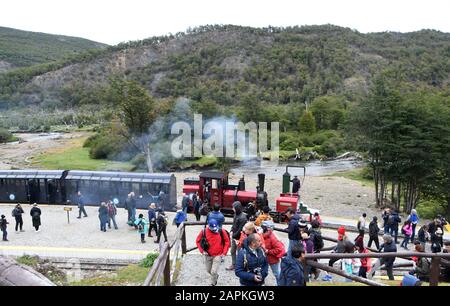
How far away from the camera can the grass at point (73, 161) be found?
4856cm

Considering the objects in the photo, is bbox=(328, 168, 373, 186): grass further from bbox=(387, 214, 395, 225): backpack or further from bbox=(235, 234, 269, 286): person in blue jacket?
bbox=(235, 234, 269, 286): person in blue jacket

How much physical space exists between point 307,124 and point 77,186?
54402mm

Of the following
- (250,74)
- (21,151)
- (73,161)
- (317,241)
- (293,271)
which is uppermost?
(250,74)

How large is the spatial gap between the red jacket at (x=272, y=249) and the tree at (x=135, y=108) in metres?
30.7

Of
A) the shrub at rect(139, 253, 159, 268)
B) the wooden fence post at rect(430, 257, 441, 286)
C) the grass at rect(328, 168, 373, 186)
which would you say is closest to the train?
the shrub at rect(139, 253, 159, 268)

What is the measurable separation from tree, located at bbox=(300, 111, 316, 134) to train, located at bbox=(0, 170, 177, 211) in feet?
173

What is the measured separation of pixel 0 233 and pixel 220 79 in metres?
159

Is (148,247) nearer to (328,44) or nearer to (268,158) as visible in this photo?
(268,158)

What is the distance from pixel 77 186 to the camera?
2542 centimetres

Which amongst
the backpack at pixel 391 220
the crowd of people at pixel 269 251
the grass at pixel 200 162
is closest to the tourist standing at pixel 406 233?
the backpack at pixel 391 220

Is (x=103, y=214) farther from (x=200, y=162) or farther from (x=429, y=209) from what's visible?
(x=200, y=162)

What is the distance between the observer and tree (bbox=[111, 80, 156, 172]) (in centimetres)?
3775

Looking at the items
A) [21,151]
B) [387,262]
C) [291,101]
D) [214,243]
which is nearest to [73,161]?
[21,151]
